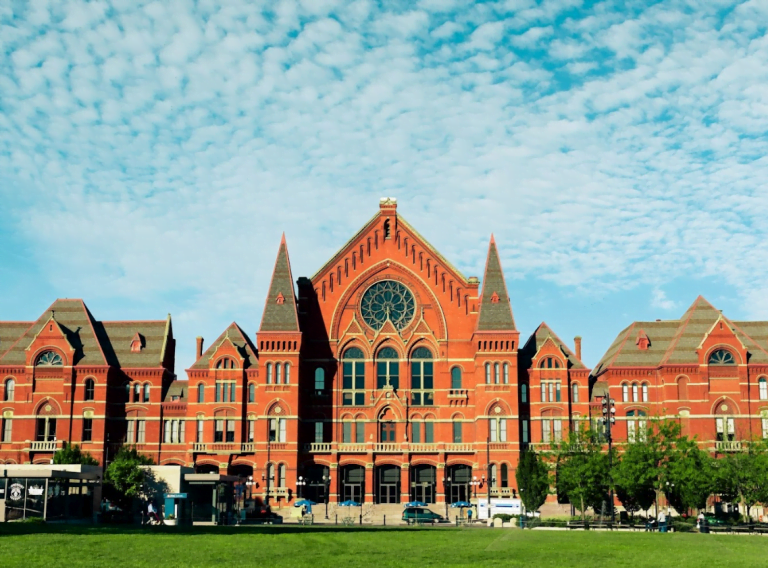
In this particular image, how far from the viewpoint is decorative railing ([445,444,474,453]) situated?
86.6 meters

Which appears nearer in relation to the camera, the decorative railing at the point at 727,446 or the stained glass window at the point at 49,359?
the decorative railing at the point at 727,446

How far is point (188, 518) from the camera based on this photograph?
6731cm

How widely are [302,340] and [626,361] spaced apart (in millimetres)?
30999

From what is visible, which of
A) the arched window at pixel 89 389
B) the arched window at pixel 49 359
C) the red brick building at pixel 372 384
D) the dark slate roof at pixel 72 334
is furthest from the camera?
the dark slate roof at pixel 72 334

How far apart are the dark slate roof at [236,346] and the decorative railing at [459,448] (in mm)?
20026

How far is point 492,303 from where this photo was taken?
8906 centimetres

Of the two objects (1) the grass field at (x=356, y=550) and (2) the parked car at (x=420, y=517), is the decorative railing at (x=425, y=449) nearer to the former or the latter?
(2) the parked car at (x=420, y=517)

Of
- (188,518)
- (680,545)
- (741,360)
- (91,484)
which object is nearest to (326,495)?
(188,518)

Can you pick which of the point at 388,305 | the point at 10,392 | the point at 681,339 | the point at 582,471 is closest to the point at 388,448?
the point at 388,305

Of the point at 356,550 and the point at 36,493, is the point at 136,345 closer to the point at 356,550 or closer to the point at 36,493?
the point at 36,493

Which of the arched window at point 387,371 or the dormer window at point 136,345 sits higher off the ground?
the dormer window at point 136,345

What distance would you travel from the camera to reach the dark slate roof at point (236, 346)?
292ft

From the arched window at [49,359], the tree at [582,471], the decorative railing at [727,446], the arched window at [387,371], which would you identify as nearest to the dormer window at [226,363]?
the arched window at [387,371]

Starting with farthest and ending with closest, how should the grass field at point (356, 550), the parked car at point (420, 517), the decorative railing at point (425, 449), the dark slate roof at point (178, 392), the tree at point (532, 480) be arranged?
the dark slate roof at point (178, 392) → the decorative railing at point (425, 449) → the tree at point (532, 480) → the parked car at point (420, 517) → the grass field at point (356, 550)
